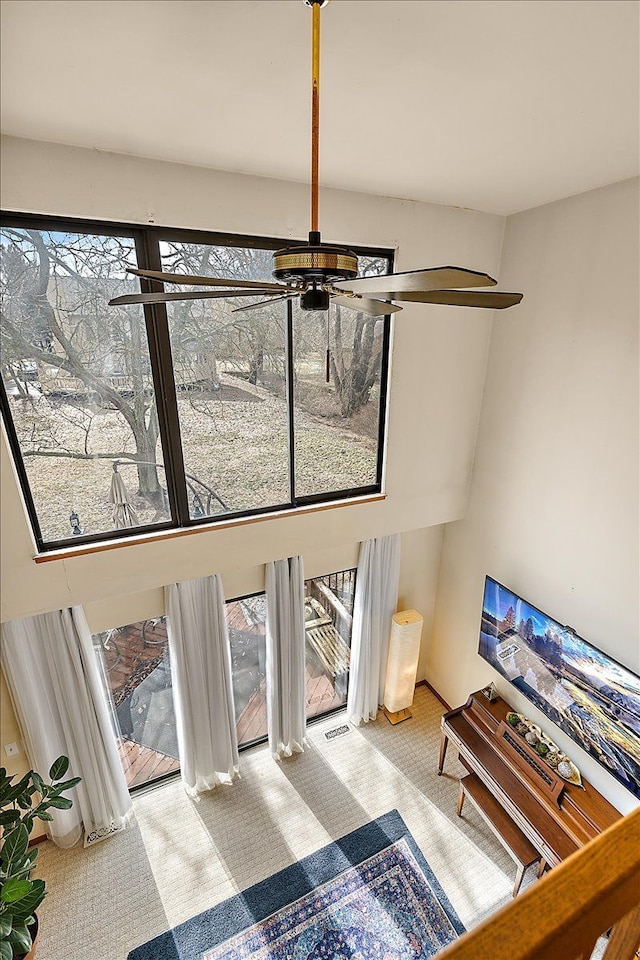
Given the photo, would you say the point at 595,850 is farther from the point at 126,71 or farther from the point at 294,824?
the point at 294,824

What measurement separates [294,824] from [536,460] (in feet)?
11.4

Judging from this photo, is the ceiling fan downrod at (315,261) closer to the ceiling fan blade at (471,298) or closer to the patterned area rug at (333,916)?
the ceiling fan blade at (471,298)

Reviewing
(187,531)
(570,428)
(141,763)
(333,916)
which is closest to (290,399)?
(187,531)

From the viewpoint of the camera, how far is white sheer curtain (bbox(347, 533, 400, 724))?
4137 mm

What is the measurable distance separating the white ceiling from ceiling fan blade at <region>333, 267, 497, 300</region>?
0.87m

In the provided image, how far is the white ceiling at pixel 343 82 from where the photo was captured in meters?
1.33

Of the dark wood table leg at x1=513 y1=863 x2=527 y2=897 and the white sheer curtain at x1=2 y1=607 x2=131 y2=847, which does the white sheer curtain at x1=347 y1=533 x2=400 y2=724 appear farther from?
the white sheer curtain at x1=2 y1=607 x2=131 y2=847

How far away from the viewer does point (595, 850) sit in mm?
656

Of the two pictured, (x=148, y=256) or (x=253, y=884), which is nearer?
(x=148, y=256)

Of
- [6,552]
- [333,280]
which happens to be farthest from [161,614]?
[333,280]

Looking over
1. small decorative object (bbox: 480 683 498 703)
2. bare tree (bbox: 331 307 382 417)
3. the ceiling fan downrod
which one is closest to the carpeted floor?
small decorative object (bbox: 480 683 498 703)

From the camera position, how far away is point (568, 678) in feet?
10.4

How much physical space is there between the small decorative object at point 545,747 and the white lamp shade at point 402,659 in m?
0.98

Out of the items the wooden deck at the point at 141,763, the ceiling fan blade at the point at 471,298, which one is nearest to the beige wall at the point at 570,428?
the ceiling fan blade at the point at 471,298
